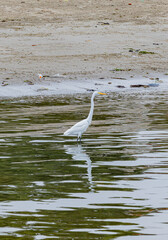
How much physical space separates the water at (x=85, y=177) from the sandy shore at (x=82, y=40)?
Answer: 7060 millimetres

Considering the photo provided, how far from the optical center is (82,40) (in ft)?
85.1

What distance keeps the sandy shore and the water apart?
23.2ft

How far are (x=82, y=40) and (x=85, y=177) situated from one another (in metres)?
18.6

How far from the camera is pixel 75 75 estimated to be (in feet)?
70.6

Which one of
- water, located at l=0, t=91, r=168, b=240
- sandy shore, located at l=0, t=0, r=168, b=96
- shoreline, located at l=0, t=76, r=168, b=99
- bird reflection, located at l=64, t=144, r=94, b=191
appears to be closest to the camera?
water, located at l=0, t=91, r=168, b=240

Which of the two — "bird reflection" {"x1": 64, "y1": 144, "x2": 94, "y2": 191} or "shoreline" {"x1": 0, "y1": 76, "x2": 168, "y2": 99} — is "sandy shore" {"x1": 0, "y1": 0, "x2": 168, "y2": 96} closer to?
"shoreline" {"x1": 0, "y1": 76, "x2": 168, "y2": 99}

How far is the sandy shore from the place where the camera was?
867 inches

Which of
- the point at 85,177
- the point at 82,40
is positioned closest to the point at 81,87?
the point at 82,40

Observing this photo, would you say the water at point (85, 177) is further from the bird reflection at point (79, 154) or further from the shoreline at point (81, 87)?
the shoreline at point (81, 87)

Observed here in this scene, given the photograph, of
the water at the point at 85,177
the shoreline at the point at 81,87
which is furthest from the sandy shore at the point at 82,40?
the water at the point at 85,177

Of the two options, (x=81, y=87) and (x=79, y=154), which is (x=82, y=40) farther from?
(x=79, y=154)

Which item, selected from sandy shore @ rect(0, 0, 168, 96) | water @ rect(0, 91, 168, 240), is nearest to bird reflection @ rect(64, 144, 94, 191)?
water @ rect(0, 91, 168, 240)

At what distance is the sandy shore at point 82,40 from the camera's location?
22.0m

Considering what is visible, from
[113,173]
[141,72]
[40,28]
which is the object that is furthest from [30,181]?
[40,28]
